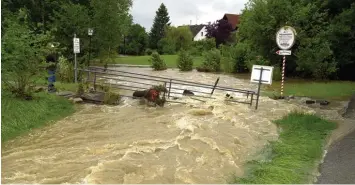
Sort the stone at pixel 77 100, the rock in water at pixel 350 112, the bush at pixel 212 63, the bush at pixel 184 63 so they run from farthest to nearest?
the bush at pixel 184 63, the bush at pixel 212 63, the stone at pixel 77 100, the rock in water at pixel 350 112

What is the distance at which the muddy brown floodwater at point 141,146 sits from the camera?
7.21 meters

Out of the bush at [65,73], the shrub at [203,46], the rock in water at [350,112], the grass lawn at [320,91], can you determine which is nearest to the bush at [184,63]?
the grass lawn at [320,91]

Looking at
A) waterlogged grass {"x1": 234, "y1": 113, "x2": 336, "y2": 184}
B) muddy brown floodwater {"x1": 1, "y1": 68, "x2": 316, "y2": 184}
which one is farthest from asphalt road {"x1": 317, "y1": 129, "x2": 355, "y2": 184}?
muddy brown floodwater {"x1": 1, "y1": 68, "x2": 316, "y2": 184}

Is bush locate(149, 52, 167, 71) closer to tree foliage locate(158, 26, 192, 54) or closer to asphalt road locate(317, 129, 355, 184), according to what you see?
asphalt road locate(317, 129, 355, 184)

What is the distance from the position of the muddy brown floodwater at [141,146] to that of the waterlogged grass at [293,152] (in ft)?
1.28

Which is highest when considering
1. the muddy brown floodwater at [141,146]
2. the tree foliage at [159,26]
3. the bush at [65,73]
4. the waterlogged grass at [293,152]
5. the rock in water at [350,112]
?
the tree foliage at [159,26]

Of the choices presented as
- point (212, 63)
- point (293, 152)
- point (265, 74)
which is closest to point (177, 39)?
point (212, 63)

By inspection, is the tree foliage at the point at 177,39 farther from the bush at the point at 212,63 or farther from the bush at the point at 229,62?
the bush at the point at 229,62

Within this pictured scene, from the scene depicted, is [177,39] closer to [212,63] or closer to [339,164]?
[212,63]

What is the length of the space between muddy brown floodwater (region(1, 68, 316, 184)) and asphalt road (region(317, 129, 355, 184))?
1584 mm

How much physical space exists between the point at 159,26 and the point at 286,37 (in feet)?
193

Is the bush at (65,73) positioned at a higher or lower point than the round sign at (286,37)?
lower

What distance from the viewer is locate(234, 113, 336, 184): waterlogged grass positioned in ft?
23.7

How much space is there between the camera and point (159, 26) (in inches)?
2911
